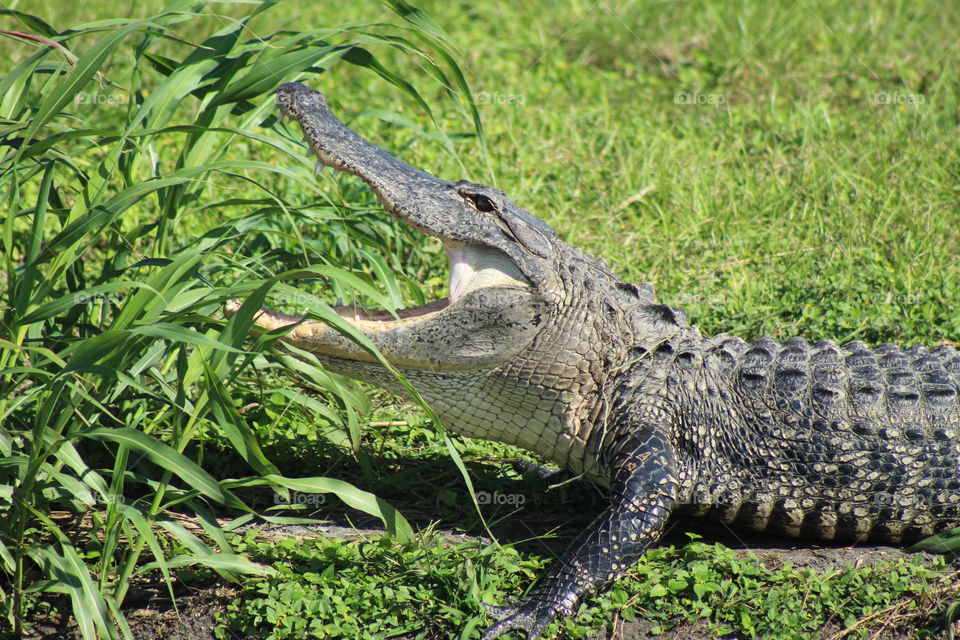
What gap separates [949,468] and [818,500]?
0.44m

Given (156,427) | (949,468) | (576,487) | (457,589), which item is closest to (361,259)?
(156,427)

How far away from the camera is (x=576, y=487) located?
11.7 ft

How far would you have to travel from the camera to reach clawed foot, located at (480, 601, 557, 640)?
Answer: 2.70 metres

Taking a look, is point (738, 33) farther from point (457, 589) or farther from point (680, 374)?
point (457, 589)

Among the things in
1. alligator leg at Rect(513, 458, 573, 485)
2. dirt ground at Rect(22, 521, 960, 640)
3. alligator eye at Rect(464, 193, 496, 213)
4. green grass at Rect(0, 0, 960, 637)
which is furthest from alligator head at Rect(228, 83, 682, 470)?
dirt ground at Rect(22, 521, 960, 640)

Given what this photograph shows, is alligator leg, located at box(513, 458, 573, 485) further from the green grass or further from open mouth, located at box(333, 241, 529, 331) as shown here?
open mouth, located at box(333, 241, 529, 331)

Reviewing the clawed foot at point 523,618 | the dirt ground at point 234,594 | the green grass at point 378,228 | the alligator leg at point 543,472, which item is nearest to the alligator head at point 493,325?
the green grass at point 378,228

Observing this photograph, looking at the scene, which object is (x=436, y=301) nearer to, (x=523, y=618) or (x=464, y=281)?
(x=464, y=281)

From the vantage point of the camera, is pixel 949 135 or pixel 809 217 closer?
pixel 809 217

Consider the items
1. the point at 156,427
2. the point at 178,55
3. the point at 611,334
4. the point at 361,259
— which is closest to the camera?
the point at 611,334

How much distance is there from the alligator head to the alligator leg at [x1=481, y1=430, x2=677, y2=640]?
0.27 m

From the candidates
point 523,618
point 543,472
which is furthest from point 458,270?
point 523,618

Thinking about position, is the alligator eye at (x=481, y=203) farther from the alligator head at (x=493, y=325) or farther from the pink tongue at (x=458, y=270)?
the pink tongue at (x=458, y=270)

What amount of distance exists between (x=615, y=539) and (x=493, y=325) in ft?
2.68
